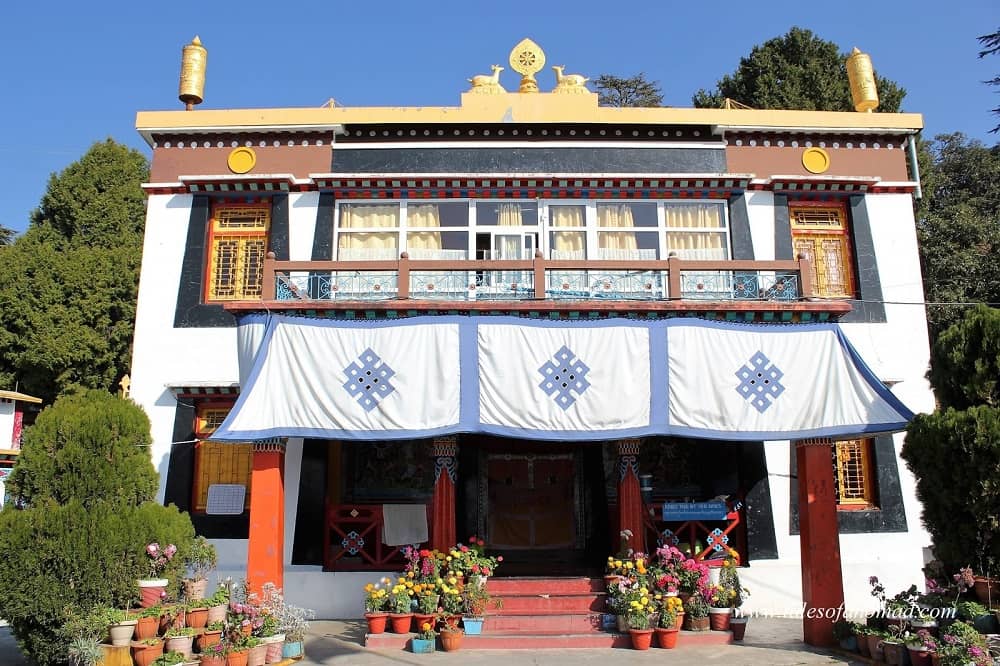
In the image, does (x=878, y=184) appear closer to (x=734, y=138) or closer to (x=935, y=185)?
(x=734, y=138)

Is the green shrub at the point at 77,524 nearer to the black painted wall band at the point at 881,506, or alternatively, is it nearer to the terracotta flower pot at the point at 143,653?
the terracotta flower pot at the point at 143,653

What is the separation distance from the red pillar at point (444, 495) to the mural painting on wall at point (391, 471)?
1.71 metres

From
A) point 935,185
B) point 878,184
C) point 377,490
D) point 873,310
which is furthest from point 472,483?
point 935,185

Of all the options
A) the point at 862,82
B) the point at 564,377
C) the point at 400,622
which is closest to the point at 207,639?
the point at 400,622

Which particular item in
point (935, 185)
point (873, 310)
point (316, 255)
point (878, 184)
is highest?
point (935, 185)

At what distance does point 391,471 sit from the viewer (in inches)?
553

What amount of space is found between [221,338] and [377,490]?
384 centimetres

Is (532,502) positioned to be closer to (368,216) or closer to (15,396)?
(368,216)

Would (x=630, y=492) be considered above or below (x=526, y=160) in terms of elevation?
below

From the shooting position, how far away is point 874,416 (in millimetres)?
11078

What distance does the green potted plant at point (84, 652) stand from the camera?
8844 mm

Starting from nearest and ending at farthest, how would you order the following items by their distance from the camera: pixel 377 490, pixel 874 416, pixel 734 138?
pixel 874 416, pixel 377 490, pixel 734 138

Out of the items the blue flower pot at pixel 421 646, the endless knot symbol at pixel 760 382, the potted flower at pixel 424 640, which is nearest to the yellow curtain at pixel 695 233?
the endless knot symbol at pixel 760 382

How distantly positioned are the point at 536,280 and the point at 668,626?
5204 millimetres
